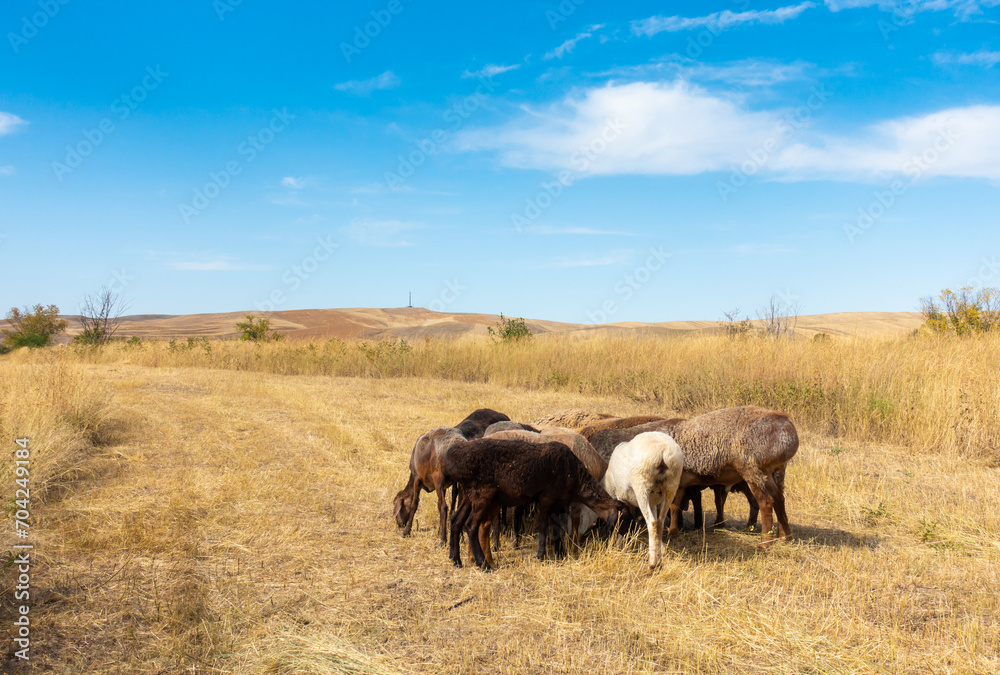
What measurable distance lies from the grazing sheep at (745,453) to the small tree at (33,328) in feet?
112

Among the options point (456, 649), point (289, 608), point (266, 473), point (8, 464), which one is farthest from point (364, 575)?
point (8, 464)

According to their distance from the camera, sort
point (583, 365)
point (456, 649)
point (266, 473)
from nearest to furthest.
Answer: point (456, 649)
point (266, 473)
point (583, 365)

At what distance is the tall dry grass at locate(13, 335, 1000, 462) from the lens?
9562 mm

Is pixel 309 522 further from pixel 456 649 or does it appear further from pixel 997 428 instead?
pixel 997 428

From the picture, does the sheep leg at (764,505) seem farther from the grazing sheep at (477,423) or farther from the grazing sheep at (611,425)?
the grazing sheep at (477,423)

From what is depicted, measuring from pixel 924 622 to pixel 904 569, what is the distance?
0.98 metres

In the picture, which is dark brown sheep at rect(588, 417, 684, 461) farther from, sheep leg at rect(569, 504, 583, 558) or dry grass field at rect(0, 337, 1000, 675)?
dry grass field at rect(0, 337, 1000, 675)

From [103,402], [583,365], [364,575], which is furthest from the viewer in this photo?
[583,365]

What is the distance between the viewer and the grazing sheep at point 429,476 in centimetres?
545

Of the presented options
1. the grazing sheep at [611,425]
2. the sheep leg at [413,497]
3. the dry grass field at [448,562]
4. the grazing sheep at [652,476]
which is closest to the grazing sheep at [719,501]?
the dry grass field at [448,562]

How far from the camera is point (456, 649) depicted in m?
3.80

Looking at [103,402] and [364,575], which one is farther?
[103,402]
